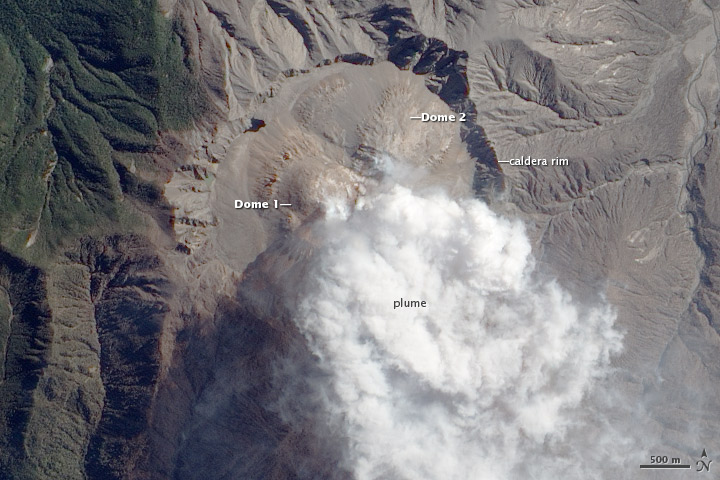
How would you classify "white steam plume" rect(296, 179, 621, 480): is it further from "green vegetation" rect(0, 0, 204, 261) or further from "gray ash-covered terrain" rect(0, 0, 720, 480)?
"green vegetation" rect(0, 0, 204, 261)

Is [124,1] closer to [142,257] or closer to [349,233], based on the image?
[142,257]

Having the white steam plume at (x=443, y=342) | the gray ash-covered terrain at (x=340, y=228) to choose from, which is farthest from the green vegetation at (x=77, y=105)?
the white steam plume at (x=443, y=342)

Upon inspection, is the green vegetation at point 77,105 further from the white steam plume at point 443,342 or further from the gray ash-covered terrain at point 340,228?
the white steam plume at point 443,342

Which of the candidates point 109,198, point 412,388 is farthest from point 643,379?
point 109,198

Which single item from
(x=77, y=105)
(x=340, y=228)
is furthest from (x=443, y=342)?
(x=77, y=105)

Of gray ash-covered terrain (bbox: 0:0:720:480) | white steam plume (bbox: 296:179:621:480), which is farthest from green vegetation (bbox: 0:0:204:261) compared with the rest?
white steam plume (bbox: 296:179:621:480)

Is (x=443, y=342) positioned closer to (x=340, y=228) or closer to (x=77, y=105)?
(x=340, y=228)
